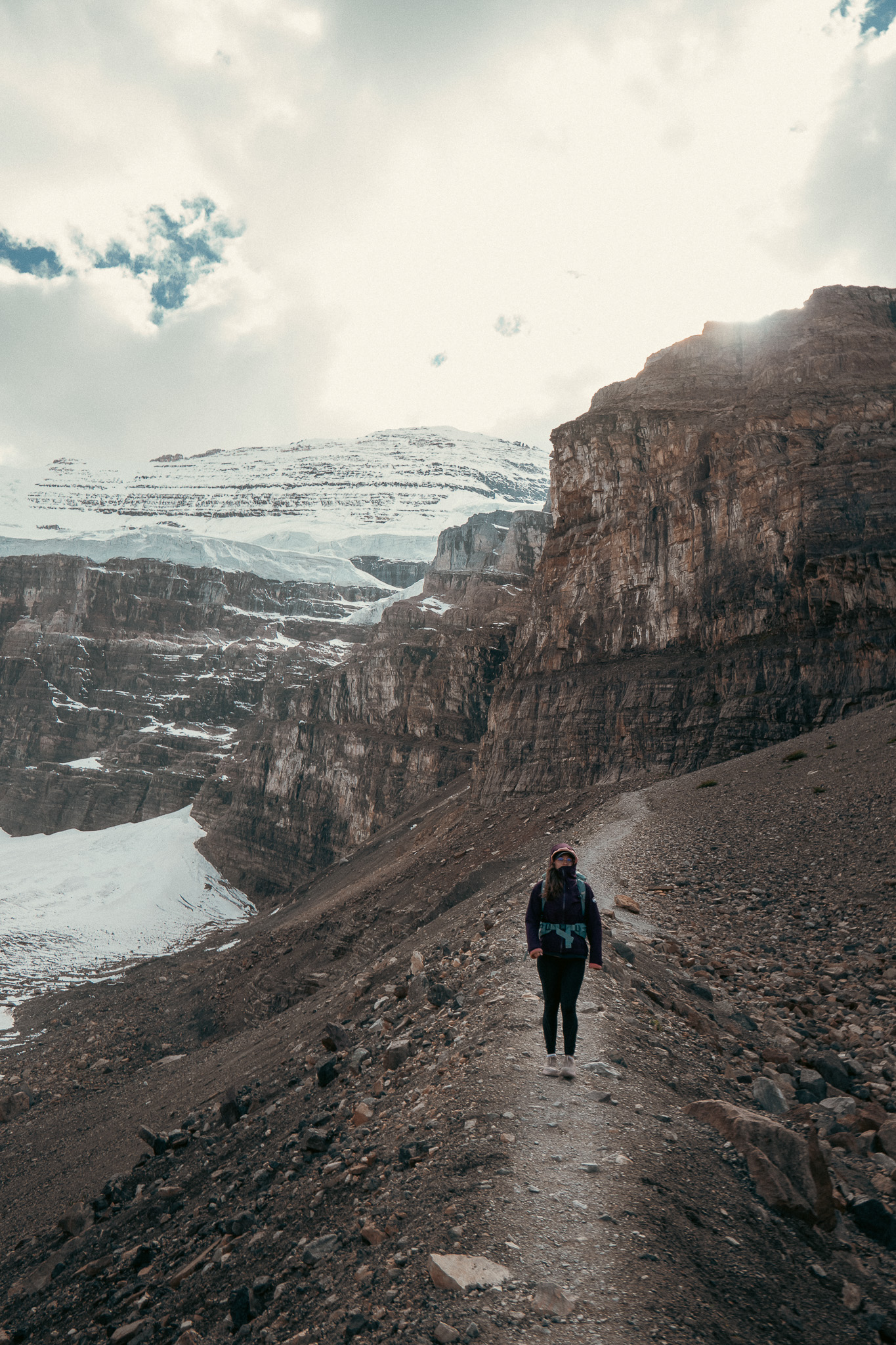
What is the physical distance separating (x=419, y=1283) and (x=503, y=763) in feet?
120

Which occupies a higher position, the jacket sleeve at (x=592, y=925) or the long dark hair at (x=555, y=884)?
the long dark hair at (x=555, y=884)

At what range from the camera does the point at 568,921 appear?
679cm

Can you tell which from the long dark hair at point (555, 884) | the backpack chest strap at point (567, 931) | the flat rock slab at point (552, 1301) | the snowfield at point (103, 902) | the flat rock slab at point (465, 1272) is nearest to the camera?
the flat rock slab at point (552, 1301)

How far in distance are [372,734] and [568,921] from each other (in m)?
63.0

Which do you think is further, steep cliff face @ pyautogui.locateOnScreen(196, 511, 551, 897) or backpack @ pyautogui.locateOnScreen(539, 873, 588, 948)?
steep cliff face @ pyautogui.locateOnScreen(196, 511, 551, 897)

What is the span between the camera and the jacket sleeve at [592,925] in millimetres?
6715

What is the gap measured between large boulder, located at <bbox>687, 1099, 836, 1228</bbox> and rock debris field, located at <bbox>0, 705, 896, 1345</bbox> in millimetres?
16

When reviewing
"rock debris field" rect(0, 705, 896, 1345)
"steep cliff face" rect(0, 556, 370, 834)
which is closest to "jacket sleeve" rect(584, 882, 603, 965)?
"rock debris field" rect(0, 705, 896, 1345)

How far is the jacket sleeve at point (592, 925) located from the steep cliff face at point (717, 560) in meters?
26.7

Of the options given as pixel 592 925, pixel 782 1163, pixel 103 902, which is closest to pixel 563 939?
pixel 592 925

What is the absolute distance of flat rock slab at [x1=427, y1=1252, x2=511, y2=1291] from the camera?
154 inches

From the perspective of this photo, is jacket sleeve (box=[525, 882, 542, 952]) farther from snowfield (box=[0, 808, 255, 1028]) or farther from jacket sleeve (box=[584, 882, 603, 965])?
snowfield (box=[0, 808, 255, 1028])

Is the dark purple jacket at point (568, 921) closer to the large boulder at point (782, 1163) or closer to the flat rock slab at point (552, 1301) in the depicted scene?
the large boulder at point (782, 1163)

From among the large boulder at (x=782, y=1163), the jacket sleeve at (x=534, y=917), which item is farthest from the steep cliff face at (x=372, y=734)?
the large boulder at (x=782, y=1163)
